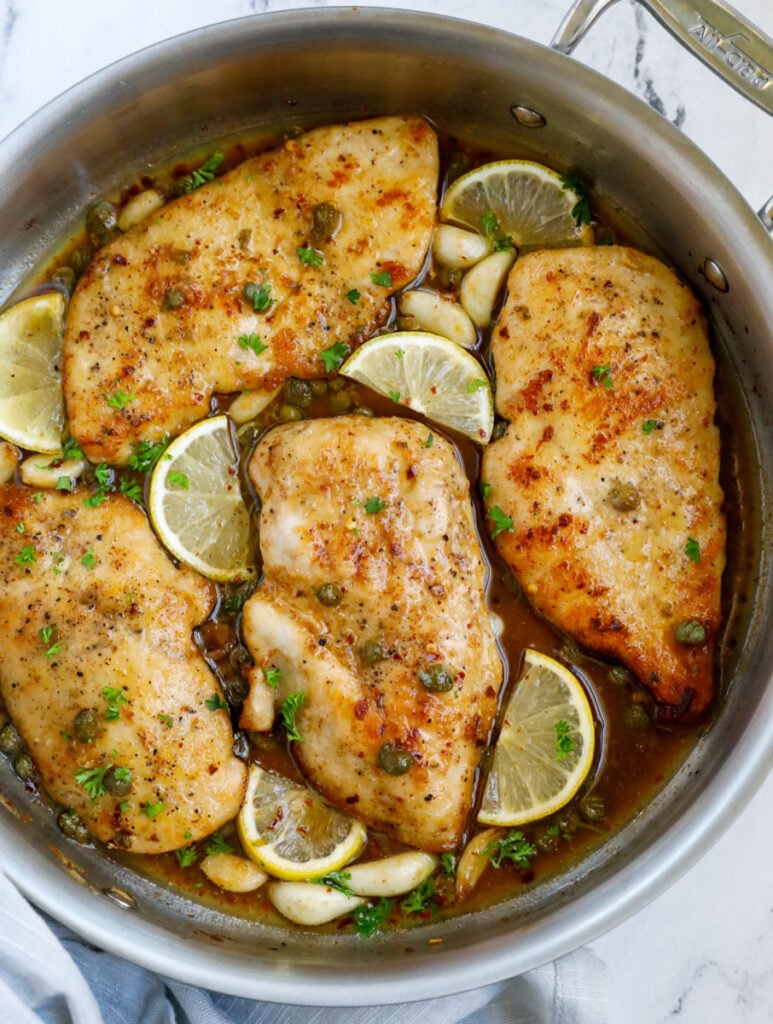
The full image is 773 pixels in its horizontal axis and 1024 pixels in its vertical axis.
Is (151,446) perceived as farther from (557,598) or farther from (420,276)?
(557,598)

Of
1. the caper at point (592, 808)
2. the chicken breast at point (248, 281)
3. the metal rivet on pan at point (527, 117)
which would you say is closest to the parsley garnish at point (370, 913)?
the caper at point (592, 808)

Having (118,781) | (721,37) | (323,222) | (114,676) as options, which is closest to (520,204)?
(323,222)

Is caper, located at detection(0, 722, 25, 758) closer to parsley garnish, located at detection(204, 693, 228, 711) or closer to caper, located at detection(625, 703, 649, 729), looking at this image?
parsley garnish, located at detection(204, 693, 228, 711)

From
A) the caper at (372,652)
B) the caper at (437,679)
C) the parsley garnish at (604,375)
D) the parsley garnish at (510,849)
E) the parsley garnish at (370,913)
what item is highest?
the parsley garnish at (604,375)

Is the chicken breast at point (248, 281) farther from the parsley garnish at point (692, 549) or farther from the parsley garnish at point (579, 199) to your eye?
the parsley garnish at point (692, 549)

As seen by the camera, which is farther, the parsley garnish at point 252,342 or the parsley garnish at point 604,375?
the parsley garnish at point 252,342

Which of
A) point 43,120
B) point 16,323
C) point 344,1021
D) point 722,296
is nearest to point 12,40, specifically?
point 43,120

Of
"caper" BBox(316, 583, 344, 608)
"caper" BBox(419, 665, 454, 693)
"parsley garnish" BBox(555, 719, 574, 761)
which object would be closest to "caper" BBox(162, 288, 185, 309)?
"caper" BBox(316, 583, 344, 608)
